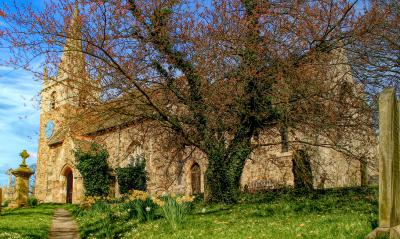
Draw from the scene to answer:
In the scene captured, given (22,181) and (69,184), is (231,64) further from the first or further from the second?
(69,184)

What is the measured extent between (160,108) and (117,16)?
124 inches

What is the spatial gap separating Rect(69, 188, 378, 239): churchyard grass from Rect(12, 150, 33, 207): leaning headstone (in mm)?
8991

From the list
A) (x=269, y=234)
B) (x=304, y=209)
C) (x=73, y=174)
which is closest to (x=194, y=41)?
(x=304, y=209)

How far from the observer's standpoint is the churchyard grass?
6.43m

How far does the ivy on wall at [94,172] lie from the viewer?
89.6ft

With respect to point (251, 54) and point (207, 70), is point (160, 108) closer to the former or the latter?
point (207, 70)

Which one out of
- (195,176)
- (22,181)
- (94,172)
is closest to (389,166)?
(22,181)

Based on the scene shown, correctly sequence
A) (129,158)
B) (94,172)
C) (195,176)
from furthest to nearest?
(129,158)
(195,176)
(94,172)

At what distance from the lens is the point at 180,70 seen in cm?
→ 1238

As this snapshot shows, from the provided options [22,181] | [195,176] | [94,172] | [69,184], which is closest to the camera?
[22,181]

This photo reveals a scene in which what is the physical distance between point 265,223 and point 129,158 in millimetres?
25971

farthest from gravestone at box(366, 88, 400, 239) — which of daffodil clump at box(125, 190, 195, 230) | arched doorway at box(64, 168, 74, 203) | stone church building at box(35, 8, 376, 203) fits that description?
arched doorway at box(64, 168, 74, 203)

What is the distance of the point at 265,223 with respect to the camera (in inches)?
327

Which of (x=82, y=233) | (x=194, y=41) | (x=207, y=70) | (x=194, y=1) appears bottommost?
(x=82, y=233)
